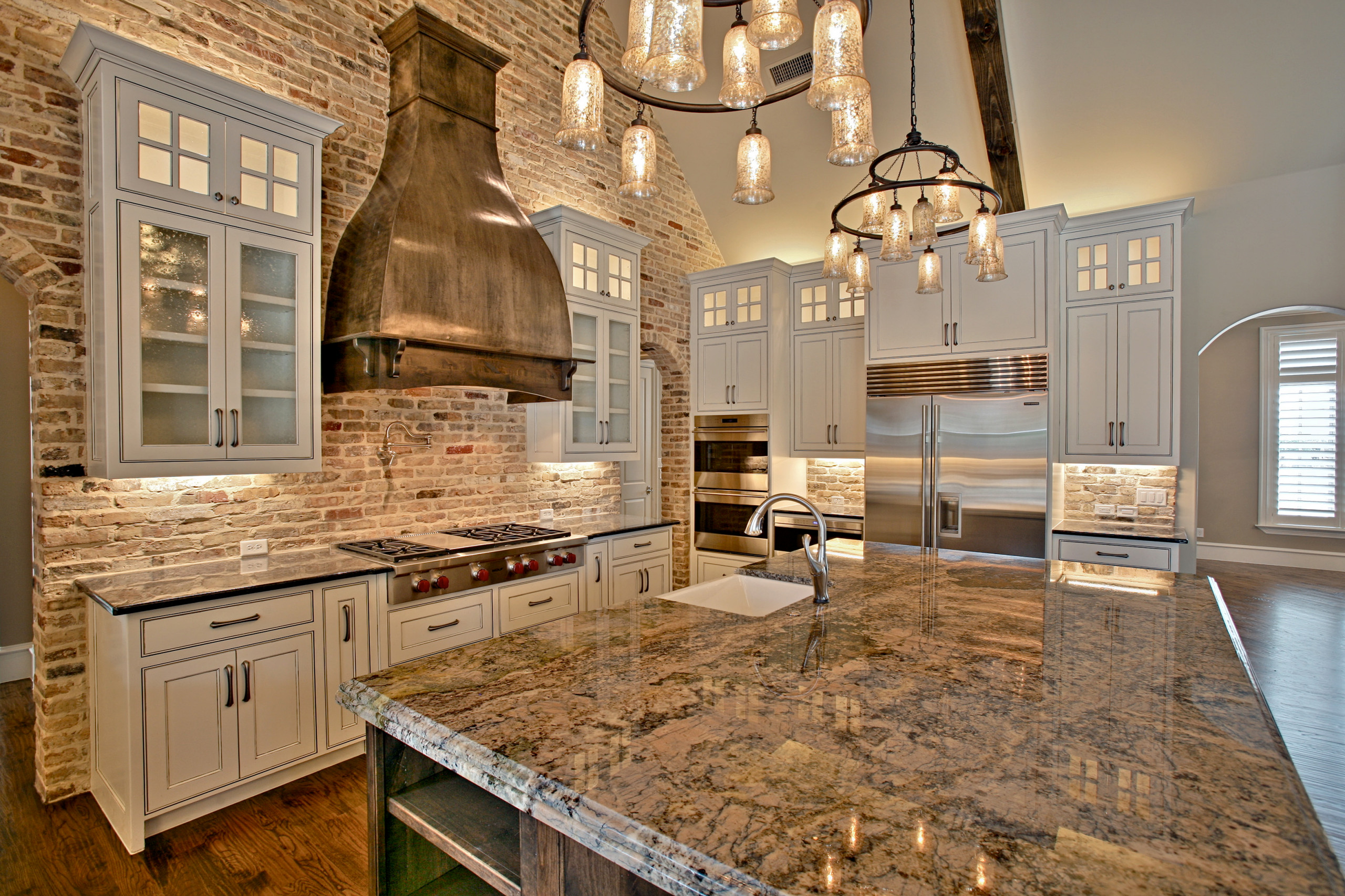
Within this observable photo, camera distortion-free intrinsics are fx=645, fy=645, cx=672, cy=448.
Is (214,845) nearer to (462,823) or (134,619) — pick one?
(134,619)

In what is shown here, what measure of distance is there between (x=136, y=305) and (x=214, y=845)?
2.05 m

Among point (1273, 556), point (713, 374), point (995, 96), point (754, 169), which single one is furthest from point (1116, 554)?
point (754, 169)

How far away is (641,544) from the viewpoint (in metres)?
4.45

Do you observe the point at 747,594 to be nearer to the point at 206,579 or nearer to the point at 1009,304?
the point at 206,579

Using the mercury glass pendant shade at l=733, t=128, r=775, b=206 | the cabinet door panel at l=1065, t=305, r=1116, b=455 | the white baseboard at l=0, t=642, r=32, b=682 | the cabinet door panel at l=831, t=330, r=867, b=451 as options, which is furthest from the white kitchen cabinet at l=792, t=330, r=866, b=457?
the white baseboard at l=0, t=642, r=32, b=682

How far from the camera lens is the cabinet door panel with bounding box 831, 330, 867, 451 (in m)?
5.00

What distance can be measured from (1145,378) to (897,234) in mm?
2789

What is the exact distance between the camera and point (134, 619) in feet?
7.45

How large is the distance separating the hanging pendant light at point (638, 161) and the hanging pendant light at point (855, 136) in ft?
1.66

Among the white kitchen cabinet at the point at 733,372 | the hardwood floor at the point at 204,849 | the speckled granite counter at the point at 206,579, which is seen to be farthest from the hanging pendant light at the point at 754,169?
the white kitchen cabinet at the point at 733,372

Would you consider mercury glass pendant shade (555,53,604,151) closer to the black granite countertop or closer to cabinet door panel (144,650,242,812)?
cabinet door panel (144,650,242,812)

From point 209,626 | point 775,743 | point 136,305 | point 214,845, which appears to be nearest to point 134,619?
point 209,626

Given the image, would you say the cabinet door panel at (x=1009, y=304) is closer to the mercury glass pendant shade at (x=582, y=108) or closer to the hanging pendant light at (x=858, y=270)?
the hanging pendant light at (x=858, y=270)

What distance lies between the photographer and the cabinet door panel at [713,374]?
563cm
